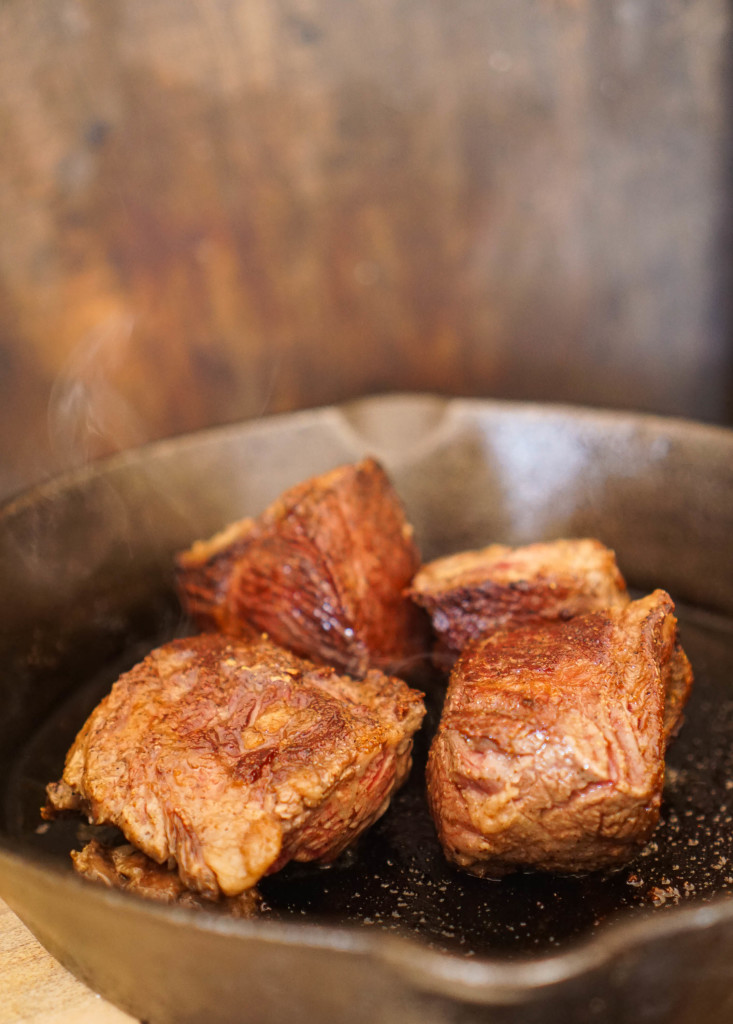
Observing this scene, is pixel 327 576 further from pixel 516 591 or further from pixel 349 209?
pixel 349 209

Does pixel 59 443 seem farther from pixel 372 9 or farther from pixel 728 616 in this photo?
pixel 728 616

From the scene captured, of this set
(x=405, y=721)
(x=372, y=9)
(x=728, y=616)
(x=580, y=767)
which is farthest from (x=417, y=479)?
(x=372, y=9)

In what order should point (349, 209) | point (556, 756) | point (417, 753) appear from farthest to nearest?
point (349, 209) < point (417, 753) < point (556, 756)

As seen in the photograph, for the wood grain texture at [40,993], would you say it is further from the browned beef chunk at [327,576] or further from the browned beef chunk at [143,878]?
the browned beef chunk at [327,576]

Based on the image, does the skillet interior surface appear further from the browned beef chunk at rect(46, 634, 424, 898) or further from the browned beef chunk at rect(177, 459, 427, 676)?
the browned beef chunk at rect(177, 459, 427, 676)

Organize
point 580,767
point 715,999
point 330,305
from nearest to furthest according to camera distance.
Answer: point 715,999 < point 580,767 < point 330,305

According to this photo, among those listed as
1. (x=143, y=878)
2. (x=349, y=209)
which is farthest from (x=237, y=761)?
(x=349, y=209)
